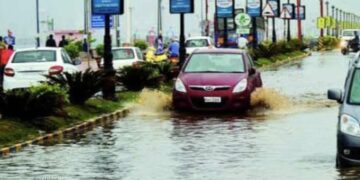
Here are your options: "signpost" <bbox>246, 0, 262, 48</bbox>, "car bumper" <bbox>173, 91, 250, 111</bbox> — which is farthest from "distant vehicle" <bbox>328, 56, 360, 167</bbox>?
"signpost" <bbox>246, 0, 262, 48</bbox>

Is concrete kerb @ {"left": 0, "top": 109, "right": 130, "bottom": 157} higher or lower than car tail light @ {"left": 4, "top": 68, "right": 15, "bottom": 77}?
lower

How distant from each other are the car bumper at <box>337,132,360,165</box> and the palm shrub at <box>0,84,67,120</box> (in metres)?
8.09

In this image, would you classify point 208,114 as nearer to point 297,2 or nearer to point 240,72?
point 240,72

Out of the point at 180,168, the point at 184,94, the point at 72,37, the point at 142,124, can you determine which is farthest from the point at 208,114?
the point at 72,37

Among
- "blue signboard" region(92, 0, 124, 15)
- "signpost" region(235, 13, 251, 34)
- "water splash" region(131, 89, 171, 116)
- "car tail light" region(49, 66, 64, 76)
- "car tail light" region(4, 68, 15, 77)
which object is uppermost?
"blue signboard" region(92, 0, 124, 15)

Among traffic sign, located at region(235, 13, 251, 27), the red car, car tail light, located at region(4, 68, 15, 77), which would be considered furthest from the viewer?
traffic sign, located at region(235, 13, 251, 27)

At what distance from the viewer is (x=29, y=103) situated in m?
21.2

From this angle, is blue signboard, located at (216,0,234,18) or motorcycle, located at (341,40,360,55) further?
motorcycle, located at (341,40,360,55)

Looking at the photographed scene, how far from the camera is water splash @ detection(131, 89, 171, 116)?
27191 mm

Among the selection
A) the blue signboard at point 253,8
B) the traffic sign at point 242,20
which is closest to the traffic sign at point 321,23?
the blue signboard at point 253,8

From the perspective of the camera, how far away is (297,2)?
109812 mm

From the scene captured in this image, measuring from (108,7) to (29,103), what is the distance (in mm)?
8128

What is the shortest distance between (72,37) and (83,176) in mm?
72013

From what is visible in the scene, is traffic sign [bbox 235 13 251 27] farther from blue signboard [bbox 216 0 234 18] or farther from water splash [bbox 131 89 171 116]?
water splash [bbox 131 89 171 116]
